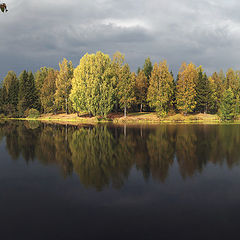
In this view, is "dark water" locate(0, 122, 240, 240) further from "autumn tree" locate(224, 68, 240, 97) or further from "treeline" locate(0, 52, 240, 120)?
"autumn tree" locate(224, 68, 240, 97)

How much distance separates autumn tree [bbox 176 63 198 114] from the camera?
6166cm

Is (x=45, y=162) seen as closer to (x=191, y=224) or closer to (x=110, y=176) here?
(x=110, y=176)

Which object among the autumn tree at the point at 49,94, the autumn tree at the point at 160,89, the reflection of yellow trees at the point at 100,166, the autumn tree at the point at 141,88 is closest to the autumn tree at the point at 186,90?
the autumn tree at the point at 160,89

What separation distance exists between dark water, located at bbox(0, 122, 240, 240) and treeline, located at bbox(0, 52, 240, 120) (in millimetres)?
43291

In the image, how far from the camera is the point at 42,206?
8.04 meters

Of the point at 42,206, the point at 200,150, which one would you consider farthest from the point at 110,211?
the point at 200,150

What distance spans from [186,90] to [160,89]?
823 cm

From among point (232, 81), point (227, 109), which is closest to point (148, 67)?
point (232, 81)

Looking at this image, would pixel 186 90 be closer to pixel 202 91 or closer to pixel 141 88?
pixel 202 91

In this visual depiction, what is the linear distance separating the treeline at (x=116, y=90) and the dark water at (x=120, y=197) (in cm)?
4329

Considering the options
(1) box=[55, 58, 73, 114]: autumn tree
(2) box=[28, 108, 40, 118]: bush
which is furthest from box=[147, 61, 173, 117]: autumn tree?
(2) box=[28, 108, 40, 118]: bush

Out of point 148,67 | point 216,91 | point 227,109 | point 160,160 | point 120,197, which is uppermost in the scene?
point 148,67

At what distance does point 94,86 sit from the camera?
2228 inches

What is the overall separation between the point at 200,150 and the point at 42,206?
44.3ft
